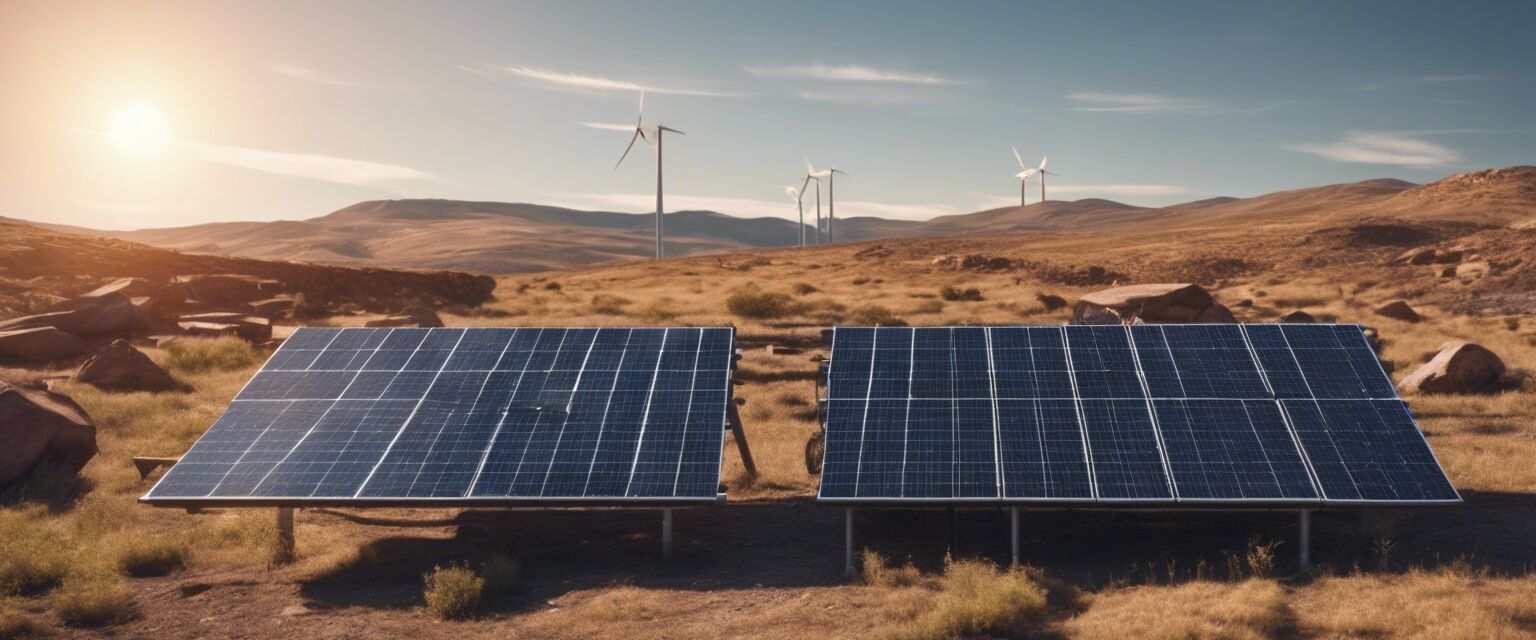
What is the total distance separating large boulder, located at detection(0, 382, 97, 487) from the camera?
1884 centimetres

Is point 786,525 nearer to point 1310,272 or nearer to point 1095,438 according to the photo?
point 1095,438

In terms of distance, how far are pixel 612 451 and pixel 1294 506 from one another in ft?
29.0

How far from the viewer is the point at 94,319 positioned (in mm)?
35906

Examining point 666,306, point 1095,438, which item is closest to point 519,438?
point 1095,438

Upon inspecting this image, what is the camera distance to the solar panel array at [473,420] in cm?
1501

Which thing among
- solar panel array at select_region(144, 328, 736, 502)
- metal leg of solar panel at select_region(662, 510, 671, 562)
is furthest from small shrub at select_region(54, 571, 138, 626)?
metal leg of solar panel at select_region(662, 510, 671, 562)

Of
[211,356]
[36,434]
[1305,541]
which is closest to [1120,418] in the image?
[1305,541]

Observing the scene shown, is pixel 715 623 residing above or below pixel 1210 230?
below

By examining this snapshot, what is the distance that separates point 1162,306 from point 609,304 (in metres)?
25.9

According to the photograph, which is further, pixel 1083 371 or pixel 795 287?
pixel 795 287

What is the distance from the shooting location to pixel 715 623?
497 inches

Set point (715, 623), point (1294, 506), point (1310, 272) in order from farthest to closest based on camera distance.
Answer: point (1310, 272) < point (1294, 506) < point (715, 623)

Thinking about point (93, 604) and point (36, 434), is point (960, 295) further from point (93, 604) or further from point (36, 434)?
point (93, 604)

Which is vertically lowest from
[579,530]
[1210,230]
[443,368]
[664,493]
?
[579,530]
